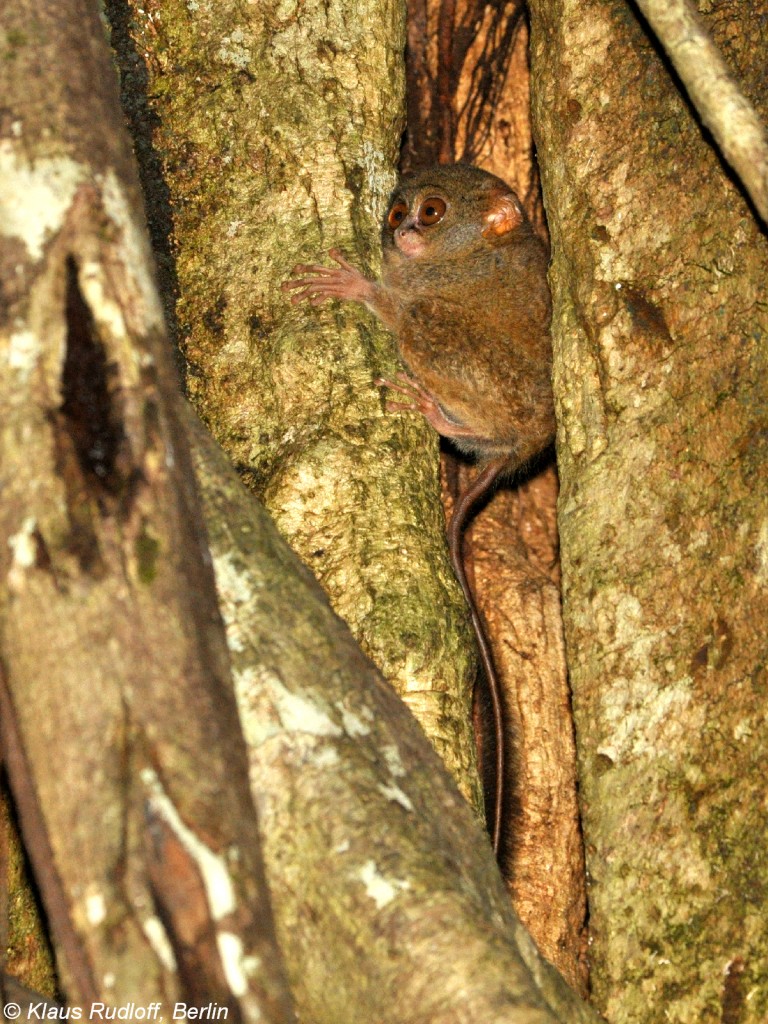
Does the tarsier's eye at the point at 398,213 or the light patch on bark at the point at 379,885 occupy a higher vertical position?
the tarsier's eye at the point at 398,213

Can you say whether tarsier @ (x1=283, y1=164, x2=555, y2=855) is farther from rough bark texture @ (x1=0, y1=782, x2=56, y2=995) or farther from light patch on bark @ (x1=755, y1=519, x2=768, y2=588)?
rough bark texture @ (x1=0, y1=782, x2=56, y2=995)

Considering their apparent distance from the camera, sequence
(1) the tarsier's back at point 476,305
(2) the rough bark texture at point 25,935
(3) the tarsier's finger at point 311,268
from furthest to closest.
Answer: (1) the tarsier's back at point 476,305 → (3) the tarsier's finger at point 311,268 → (2) the rough bark texture at point 25,935

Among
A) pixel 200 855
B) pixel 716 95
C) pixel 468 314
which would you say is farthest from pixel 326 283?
pixel 200 855

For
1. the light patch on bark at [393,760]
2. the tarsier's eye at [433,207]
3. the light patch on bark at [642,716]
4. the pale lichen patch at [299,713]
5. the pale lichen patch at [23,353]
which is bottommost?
the light patch on bark at [642,716]

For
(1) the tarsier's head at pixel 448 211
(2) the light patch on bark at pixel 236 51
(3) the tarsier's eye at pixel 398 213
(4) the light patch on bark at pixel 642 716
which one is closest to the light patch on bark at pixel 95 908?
(4) the light patch on bark at pixel 642 716

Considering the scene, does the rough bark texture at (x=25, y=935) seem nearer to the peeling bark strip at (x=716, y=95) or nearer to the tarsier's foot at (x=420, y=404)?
the tarsier's foot at (x=420, y=404)

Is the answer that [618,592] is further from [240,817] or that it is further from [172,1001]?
[172,1001]

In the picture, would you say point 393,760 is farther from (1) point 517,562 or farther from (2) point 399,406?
(1) point 517,562
